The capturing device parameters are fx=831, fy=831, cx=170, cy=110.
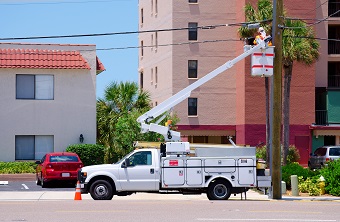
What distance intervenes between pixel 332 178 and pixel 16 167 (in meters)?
18.5

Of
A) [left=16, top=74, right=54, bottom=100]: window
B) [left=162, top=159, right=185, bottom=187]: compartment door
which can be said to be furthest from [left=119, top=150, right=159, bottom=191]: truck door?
[left=16, top=74, right=54, bottom=100]: window

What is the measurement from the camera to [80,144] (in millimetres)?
45125

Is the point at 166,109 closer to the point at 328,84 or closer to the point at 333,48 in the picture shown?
the point at 328,84

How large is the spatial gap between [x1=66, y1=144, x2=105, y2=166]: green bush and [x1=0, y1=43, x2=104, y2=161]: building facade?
1.36 meters

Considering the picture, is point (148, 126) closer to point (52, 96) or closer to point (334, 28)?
point (52, 96)

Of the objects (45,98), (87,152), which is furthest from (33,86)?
(87,152)

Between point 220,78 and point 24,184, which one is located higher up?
point 220,78

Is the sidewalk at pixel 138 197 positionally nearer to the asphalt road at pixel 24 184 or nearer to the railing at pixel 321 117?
the asphalt road at pixel 24 184

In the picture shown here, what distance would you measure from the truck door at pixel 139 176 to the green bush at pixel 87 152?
16.9 metres

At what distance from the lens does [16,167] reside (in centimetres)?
4381

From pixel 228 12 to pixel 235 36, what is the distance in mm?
→ 1893

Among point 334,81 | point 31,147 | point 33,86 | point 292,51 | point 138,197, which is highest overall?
point 292,51

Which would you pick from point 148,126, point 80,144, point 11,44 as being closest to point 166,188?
point 148,126

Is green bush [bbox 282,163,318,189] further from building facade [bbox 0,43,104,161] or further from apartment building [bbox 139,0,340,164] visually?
apartment building [bbox 139,0,340,164]
